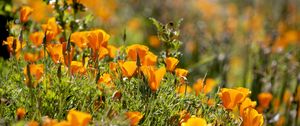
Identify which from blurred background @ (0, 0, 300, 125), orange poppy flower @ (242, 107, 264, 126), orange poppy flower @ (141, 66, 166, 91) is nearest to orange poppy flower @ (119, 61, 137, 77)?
orange poppy flower @ (141, 66, 166, 91)

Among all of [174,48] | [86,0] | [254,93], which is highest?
[86,0]

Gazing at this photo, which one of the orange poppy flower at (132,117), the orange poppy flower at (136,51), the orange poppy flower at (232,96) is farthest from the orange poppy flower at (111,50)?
the orange poppy flower at (132,117)

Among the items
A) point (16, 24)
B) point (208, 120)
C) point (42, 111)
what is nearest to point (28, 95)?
point (42, 111)

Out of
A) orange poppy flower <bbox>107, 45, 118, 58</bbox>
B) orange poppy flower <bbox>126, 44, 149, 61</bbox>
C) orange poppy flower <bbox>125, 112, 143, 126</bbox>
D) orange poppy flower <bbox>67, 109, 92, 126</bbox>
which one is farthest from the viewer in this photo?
orange poppy flower <bbox>107, 45, 118, 58</bbox>

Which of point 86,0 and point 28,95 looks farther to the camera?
point 86,0

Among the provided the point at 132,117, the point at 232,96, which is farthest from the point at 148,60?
the point at 132,117

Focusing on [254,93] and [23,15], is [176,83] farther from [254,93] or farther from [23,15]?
[254,93]

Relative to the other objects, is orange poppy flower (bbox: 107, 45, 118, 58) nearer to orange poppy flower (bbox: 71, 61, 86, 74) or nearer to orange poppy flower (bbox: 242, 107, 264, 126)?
orange poppy flower (bbox: 71, 61, 86, 74)

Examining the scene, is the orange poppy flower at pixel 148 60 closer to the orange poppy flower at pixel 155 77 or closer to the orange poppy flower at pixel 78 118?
the orange poppy flower at pixel 155 77
